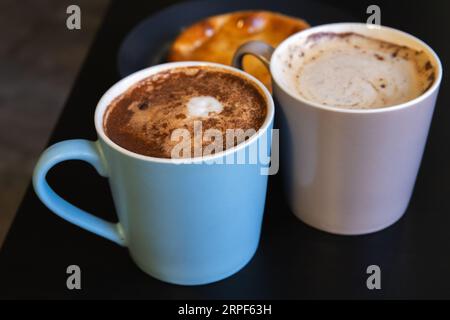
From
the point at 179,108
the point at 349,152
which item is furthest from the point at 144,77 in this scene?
the point at 349,152

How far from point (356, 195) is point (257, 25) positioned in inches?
12.5

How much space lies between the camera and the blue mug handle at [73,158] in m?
0.50

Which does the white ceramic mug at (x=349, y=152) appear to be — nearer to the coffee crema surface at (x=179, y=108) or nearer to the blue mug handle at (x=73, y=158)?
the coffee crema surface at (x=179, y=108)

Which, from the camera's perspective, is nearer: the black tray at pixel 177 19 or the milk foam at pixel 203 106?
the milk foam at pixel 203 106

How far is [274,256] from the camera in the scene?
1.88 feet

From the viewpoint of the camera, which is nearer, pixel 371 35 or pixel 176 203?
pixel 176 203

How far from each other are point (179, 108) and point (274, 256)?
0.53 feet

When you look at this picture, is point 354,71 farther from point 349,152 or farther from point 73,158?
point 73,158

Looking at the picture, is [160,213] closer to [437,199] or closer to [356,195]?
[356,195]

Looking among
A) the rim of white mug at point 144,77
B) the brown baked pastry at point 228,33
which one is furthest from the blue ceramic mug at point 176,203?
the brown baked pastry at point 228,33

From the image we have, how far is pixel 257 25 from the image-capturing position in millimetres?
787

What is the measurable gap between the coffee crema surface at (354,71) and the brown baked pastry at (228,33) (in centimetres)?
16

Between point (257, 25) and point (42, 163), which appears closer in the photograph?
point (42, 163)
